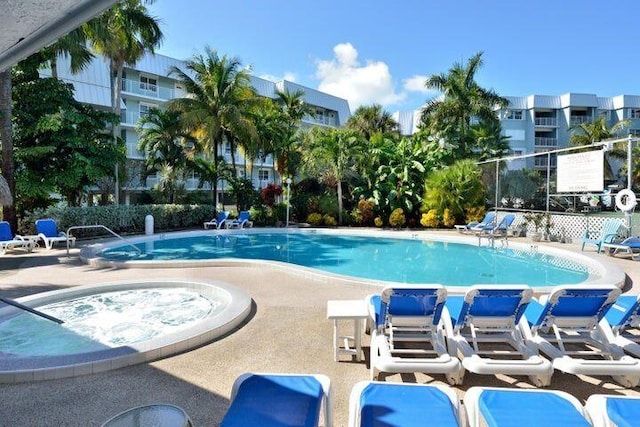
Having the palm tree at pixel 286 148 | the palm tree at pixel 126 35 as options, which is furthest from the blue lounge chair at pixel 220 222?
the palm tree at pixel 286 148

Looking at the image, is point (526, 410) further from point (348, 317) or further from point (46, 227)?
point (46, 227)

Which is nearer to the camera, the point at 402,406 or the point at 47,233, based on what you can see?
the point at 402,406

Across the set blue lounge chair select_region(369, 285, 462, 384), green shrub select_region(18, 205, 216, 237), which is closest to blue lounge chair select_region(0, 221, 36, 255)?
green shrub select_region(18, 205, 216, 237)

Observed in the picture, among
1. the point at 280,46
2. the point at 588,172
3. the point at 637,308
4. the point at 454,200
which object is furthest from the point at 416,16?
the point at 637,308

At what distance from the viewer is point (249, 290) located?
8.08 metres

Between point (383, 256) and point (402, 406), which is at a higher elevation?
point (402, 406)

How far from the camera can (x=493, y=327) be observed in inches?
185

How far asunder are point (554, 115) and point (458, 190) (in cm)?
3640

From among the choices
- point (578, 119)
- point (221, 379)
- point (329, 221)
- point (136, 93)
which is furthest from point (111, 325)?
point (578, 119)

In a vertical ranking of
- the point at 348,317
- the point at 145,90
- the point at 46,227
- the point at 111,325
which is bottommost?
the point at 111,325

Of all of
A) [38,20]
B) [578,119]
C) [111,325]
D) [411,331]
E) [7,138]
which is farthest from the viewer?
[578,119]

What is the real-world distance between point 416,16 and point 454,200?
9.70 m

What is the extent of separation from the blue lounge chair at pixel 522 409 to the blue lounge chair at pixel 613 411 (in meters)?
0.07

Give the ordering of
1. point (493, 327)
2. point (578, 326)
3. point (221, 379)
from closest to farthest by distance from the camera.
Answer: point (221, 379), point (578, 326), point (493, 327)
